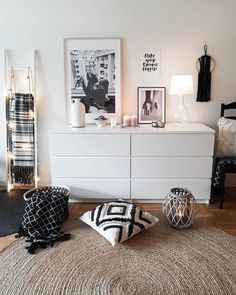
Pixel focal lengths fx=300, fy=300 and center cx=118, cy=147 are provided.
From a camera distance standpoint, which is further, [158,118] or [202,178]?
[158,118]

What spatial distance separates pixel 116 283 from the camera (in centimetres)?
188

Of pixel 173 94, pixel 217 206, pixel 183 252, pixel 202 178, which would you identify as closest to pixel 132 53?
pixel 173 94

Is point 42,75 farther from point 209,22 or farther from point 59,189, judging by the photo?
point 209,22

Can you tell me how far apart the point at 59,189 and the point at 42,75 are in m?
1.30

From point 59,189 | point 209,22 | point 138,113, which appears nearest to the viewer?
point 59,189

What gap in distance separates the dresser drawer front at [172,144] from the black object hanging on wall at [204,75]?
606mm

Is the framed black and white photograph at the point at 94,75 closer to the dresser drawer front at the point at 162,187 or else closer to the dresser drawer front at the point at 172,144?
the dresser drawer front at the point at 172,144

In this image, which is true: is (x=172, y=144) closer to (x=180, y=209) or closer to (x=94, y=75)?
(x=180, y=209)

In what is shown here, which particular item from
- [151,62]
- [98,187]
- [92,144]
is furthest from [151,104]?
[98,187]

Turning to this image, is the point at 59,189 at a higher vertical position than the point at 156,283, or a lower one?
higher

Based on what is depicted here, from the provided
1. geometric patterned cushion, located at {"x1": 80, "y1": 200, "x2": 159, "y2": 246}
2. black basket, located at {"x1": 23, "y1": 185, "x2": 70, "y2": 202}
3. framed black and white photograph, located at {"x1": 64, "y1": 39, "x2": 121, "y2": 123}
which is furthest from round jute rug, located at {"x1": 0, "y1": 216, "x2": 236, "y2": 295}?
framed black and white photograph, located at {"x1": 64, "y1": 39, "x2": 121, "y2": 123}

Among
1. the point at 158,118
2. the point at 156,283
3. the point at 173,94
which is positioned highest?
the point at 173,94

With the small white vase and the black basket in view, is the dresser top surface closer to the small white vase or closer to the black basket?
the small white vase

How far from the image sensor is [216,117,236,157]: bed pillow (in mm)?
3084
